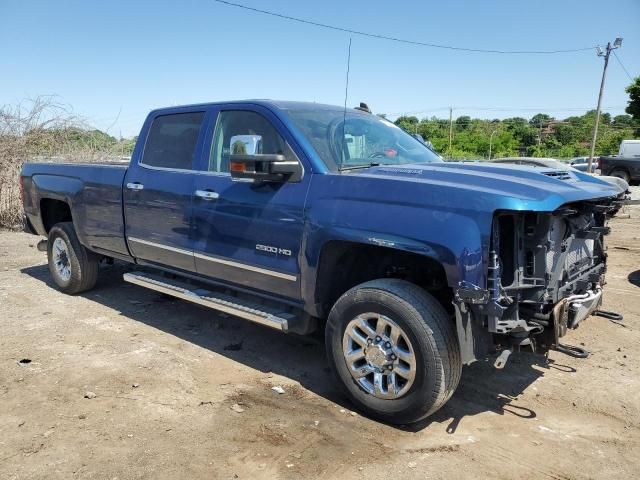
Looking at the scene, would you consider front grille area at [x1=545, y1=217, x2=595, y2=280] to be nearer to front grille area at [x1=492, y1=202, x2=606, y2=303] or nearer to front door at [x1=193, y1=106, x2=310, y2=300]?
front grille area at [x1=492, y1=202, x2=606, y2=303]

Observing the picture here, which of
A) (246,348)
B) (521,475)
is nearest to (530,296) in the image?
(521,475)

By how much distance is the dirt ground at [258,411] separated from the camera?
9.73ft

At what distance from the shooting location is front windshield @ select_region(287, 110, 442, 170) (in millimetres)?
3965

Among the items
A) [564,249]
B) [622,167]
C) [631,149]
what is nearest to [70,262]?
[564,249]

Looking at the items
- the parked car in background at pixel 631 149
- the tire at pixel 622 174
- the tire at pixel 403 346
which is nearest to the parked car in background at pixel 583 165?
the tire at pixel 622 174

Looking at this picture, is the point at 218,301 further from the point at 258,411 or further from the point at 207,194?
the point at 258,411

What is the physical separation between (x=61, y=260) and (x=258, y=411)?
157 inches

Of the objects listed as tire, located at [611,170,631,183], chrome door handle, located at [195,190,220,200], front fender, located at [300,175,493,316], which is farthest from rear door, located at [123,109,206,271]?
tire, located at [611,170,631,183]

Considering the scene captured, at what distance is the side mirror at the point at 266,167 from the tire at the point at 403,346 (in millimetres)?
936

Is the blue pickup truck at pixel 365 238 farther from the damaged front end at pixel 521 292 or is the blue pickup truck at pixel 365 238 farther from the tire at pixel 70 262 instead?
the tire at pixel 70 262

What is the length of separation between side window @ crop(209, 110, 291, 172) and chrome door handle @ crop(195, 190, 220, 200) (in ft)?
0.69

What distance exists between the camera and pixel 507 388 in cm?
398

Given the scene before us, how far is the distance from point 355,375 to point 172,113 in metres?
3.02

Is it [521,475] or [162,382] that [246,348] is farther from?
[521,475]
